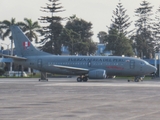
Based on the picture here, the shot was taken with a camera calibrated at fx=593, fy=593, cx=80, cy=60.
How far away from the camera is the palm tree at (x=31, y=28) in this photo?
4877 inches

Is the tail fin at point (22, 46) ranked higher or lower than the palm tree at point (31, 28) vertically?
lower

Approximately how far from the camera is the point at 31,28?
12425 cm

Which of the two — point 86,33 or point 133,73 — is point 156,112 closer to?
point 133,73

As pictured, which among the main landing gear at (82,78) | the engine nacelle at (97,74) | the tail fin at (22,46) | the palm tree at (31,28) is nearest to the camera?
the engine nacelle at (97,74)

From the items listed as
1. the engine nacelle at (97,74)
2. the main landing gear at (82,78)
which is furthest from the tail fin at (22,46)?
the engine nacelle at (97,74)

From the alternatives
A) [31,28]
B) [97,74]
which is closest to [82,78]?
[97,74]

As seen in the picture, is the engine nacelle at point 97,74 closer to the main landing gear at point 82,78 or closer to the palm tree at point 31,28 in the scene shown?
the main landing gear at point 82,78

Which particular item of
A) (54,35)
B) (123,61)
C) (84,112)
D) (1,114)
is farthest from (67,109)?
(54,35)

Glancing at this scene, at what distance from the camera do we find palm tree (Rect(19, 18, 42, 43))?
124 meters

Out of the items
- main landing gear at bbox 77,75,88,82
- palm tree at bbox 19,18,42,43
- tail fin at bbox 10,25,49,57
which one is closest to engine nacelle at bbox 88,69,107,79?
main landing gear at bbox 77,75,88,82

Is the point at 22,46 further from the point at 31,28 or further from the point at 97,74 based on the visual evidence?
the point at 31,28

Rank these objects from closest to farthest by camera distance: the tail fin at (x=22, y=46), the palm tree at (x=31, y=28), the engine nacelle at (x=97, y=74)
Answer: the engine nacelle at (x=97, y=74) < the tail fin at (x=22, y=46) < the palm tree at (x=31, y=28)

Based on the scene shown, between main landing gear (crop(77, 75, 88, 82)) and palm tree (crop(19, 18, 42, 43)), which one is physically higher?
palm tree (crop(19, 18, 42, 43))

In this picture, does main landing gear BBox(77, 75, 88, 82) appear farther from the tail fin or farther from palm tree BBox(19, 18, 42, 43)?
palm tree BBox(19, 18, 42, 43)
